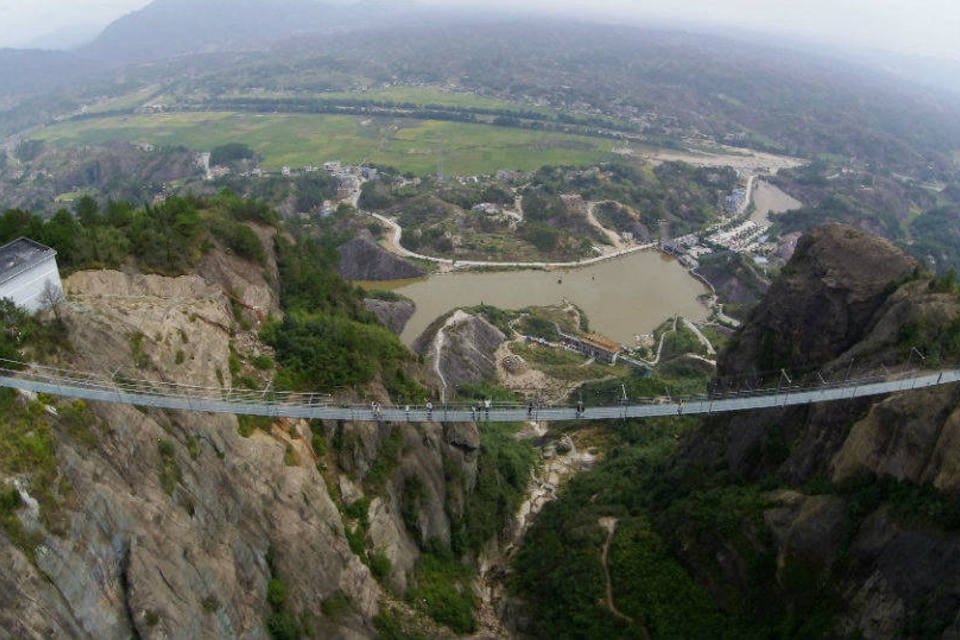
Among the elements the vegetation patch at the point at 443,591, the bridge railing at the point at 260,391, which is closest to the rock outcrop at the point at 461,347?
the vegetation patch at the point at 443,591

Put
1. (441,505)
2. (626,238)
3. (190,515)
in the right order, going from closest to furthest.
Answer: (190,515) < (441,505) < (626,238)

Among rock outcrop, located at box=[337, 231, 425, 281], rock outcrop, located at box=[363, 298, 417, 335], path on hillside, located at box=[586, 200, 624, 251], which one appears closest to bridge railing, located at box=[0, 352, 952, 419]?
rock outcrop, located at box=[363, 298, 417, 335]

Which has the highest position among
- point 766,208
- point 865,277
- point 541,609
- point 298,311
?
point 865,277

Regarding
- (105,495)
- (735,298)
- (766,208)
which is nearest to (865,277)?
(105,495)

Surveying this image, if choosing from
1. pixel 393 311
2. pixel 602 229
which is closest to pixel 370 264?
pixel 393 311

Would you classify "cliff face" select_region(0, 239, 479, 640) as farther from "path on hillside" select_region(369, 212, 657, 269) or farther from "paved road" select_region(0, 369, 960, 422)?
"path on hillside" select_region(369, 212, 657, 269)

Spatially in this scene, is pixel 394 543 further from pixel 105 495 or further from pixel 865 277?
pixel 865 277

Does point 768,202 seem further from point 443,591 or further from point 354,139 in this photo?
point 443,591
